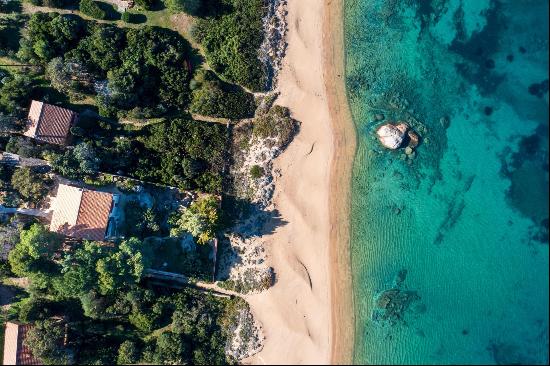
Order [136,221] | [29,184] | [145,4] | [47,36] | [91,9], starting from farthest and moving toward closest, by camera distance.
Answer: [91,9] < [145,4] < [47,36] < [136,221] < [29,184]

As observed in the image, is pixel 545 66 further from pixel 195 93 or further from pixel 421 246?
pixel 195 93

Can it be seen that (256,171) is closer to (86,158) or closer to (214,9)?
(86,158)

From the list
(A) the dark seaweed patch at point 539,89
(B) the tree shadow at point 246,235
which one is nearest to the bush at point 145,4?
(B) the tree shadow at point 246,235

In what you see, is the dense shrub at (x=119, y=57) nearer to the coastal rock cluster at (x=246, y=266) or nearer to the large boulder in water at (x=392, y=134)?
the coastal rock cluster at (x=246, y=266)

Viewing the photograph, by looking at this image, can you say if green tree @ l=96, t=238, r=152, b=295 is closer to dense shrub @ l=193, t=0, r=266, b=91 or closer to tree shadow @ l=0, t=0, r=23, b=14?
dense shrub @ l=193, t=0, r=266, b=91

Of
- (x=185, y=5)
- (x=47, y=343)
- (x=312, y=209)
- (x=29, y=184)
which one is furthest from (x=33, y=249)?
(x=185, y=5)

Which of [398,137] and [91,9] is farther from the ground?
[91,9]

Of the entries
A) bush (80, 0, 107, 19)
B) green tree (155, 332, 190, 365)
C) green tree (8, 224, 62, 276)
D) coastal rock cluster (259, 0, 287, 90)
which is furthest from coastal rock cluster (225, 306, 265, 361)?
bush (80, 0, 107, 19)
